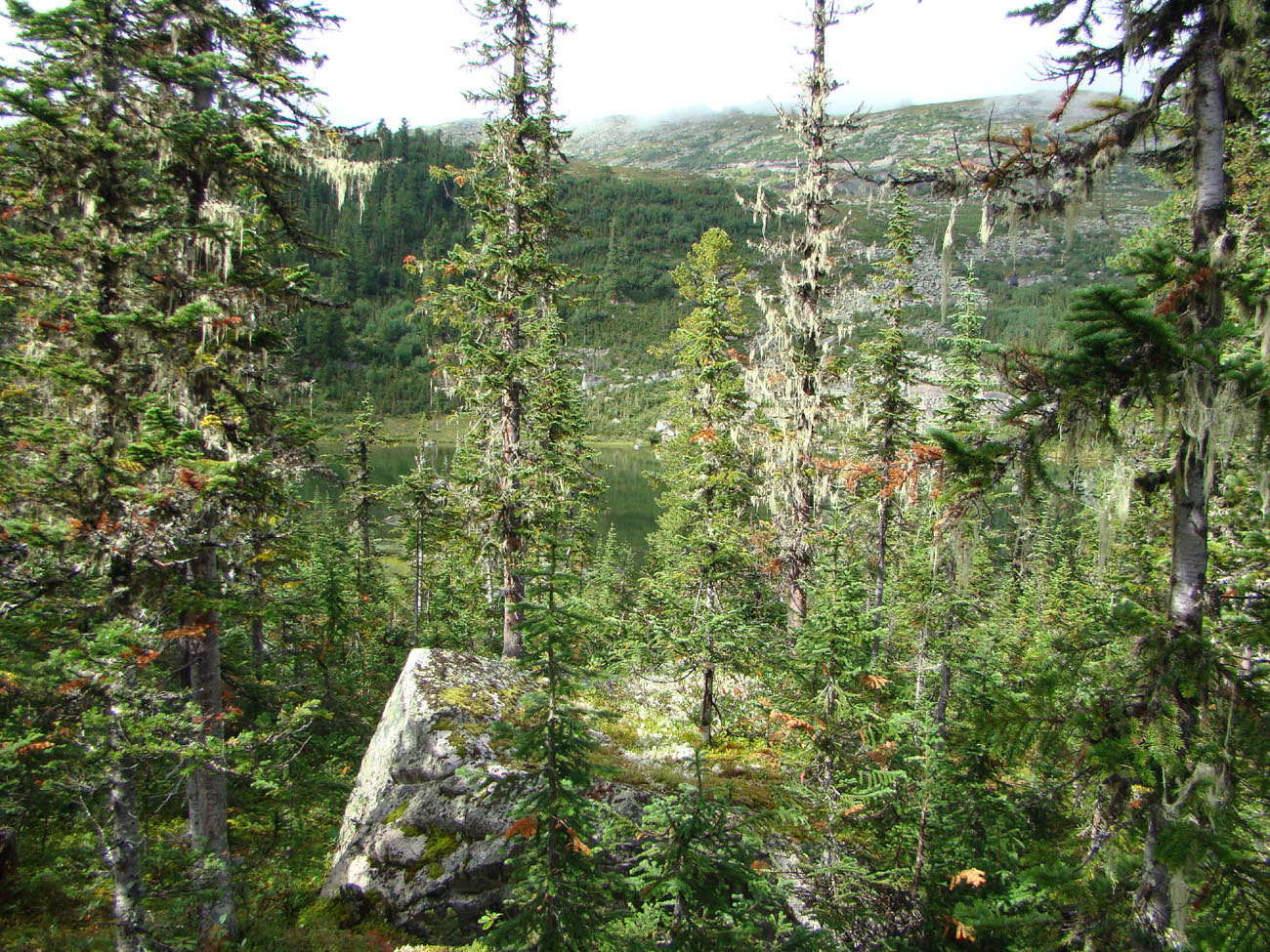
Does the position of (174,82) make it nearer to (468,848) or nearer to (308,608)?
(468,848)

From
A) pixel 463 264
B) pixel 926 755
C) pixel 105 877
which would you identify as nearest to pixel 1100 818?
pixel 926 755

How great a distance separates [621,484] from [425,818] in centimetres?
11310

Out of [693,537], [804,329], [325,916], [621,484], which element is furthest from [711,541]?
[621,484]

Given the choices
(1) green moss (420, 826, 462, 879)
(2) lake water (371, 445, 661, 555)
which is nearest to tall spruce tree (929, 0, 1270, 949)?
(1) green moss (420, 826, 462, 879)

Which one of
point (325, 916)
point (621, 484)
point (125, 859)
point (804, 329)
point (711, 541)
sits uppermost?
point (804, 329)

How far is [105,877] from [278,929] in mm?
3834

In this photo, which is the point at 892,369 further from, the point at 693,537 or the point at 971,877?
the point at 971,877

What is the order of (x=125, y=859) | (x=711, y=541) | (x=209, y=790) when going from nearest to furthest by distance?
(x=125, y=859) < (x=209, y=790) < (x=711, y=541)

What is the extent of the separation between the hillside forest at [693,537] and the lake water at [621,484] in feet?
106

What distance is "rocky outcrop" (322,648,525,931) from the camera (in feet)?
30.5

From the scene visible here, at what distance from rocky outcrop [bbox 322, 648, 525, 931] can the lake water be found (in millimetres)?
35019

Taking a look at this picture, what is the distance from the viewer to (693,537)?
1272 cm

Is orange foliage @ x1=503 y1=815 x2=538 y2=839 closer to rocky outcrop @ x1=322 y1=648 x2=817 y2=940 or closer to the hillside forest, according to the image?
the hillside forest

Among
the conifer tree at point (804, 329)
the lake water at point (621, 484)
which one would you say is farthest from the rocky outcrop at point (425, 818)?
the lake water at point (621, 484)
